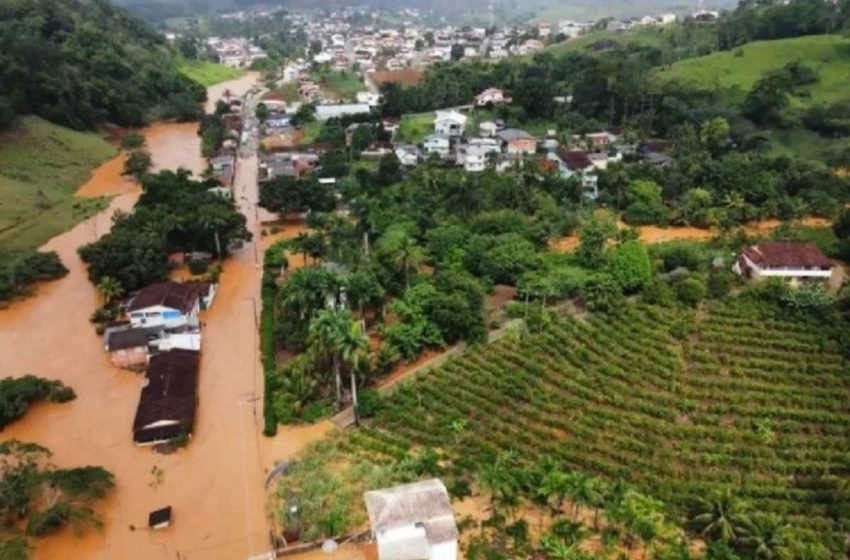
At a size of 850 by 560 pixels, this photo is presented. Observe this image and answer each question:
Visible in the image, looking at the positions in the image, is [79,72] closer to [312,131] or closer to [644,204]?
[312,131]

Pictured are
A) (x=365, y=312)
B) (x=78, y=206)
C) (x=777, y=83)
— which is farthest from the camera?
(x=777, y=83)

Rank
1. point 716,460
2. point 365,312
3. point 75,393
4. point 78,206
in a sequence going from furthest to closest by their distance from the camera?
point 78,206 < point 365,312 < point 75,393 < point 716,460

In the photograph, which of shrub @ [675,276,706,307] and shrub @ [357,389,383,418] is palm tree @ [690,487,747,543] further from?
shrub @ [675,276,706,307]

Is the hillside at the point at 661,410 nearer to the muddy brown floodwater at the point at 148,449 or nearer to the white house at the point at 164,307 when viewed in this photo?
the muddy brown floodwater at the point at 148,449

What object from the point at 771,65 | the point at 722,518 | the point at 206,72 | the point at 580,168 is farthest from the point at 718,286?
the point at 206,72

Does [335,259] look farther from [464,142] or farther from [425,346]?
[464,142]

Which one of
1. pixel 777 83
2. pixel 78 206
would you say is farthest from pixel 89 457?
pixel 777 83

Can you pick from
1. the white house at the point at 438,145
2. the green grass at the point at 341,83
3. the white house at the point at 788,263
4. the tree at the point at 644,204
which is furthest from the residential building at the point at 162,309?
the green grass at the point at 341,83
